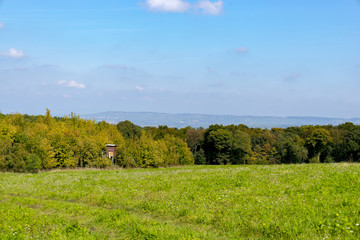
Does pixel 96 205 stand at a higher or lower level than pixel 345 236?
lower

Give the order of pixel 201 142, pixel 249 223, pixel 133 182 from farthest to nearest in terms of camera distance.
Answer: pixel 201 142 < pixel 133 182 < pixel 249 223

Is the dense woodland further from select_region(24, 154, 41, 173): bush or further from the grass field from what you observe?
the grass field

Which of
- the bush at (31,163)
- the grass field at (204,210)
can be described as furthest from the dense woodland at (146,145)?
the grass field at (204,210)

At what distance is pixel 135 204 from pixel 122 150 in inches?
2520

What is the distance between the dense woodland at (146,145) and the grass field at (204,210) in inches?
1683

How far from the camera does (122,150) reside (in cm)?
7994

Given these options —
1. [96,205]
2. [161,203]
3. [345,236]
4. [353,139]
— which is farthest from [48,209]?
[353,139]

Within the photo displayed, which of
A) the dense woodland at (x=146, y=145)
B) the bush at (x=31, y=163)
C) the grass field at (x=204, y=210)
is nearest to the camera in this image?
the grass field at (x=204, y=210)

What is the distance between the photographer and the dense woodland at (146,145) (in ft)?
210

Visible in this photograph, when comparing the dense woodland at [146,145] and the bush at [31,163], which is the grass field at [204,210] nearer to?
the bush at [31,163]

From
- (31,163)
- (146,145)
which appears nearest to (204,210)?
(31,163)

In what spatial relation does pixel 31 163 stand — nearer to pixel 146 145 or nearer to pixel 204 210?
pixel 146 145

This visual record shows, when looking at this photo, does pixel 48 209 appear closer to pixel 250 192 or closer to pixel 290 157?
pixel 250 192

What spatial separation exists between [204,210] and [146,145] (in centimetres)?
6326
